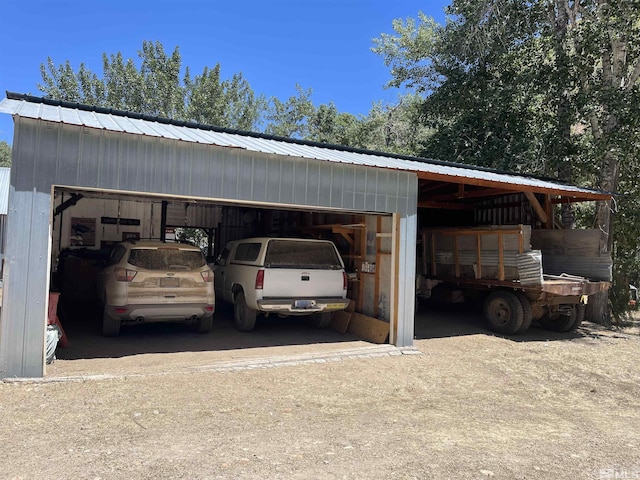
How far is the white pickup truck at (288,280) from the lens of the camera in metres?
8.49

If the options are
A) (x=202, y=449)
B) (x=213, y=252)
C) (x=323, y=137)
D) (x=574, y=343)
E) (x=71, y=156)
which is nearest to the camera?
(x=202, y=449)

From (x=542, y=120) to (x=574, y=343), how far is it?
7.67 m

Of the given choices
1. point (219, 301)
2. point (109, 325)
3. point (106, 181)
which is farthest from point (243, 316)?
point (106, 181)

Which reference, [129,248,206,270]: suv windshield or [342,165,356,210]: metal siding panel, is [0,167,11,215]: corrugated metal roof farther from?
[342,165,356,210]: metal siding panel

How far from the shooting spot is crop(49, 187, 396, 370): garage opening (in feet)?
25.8

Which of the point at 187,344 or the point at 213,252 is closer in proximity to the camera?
the point at 187,344

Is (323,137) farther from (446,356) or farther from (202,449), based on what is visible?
(202,449)

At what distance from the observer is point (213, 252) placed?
17266 millimetres

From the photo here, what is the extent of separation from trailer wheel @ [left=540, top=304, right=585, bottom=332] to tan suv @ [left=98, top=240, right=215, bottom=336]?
780cm

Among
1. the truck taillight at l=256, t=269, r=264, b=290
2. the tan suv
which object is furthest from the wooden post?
the tan suv

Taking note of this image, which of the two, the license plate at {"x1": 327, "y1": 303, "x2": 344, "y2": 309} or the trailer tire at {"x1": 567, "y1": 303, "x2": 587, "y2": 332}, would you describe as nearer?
the license plate at {"x1": 327, "y1": 303, "x2": 344, "y2": 309}

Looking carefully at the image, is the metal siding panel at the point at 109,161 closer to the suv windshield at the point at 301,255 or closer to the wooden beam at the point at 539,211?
the suv windshield at the point at 301,255

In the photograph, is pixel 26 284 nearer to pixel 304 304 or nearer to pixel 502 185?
pixel 304 304

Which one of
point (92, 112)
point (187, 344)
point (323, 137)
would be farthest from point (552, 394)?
point (323, 137)
